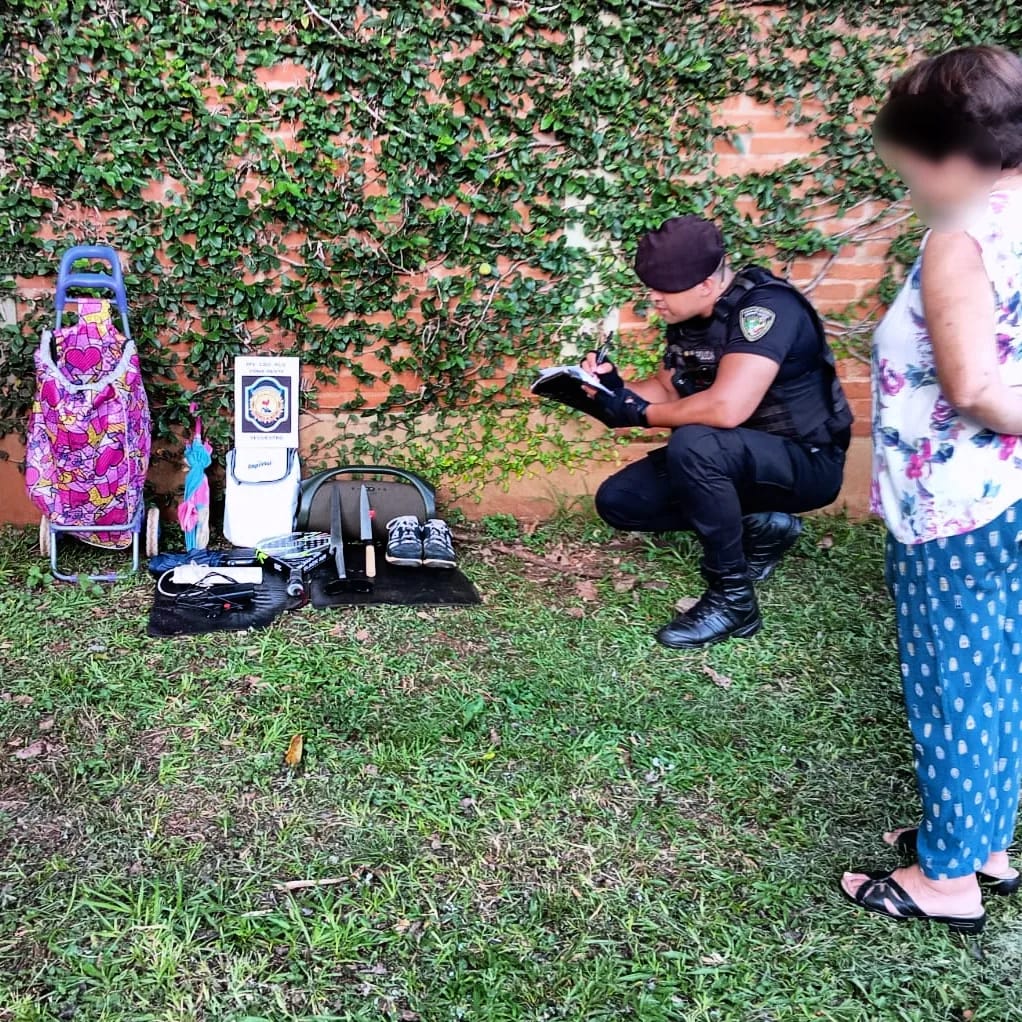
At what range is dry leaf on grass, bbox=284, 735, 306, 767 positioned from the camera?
2.64m

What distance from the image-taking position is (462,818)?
7.99 feet

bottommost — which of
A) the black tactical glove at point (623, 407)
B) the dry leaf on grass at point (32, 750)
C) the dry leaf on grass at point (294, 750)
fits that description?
the dry leaf on grass at point (32, 750)

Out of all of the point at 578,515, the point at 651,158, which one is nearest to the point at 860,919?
the point at 578,515

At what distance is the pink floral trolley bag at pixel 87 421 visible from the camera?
356 centimetres

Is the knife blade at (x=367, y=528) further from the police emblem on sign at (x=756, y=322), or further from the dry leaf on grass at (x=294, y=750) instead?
the police emblem on sign at (x=756, y=322)

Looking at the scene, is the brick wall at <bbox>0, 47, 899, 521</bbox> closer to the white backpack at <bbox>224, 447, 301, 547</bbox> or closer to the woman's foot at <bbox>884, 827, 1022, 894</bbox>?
the white backpack at <bbox>224, 447, 301, 547</bbox>

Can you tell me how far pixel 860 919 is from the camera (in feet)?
7.03

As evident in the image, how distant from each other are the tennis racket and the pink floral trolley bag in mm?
512

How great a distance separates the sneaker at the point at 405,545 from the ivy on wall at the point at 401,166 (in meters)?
0.45

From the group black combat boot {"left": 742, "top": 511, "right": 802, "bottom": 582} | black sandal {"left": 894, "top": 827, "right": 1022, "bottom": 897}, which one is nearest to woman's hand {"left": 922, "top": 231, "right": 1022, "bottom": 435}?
black sandal {"left": 894, "top": 827, "right": 1022, "bottom": 897}

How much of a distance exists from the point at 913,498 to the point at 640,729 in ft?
4.14

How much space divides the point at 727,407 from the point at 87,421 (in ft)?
7.65

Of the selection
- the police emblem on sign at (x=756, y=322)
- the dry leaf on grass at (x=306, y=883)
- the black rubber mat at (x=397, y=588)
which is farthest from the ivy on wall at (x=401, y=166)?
the dry leaf on grass at (x=306, y=883)

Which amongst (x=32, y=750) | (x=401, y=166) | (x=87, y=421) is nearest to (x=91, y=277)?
(x=87, y=421)
